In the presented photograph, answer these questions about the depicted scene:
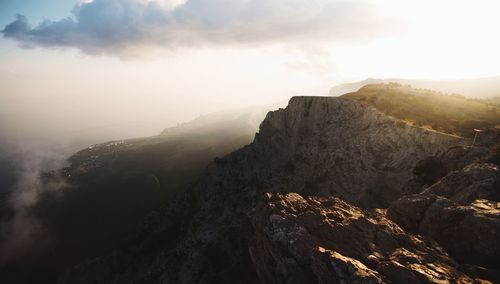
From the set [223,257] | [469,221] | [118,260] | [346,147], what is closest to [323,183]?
[346,147]

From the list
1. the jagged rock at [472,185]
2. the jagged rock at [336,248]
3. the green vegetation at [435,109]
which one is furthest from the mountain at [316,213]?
the green vegetation at [435,109]

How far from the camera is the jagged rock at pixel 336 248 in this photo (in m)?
21.4

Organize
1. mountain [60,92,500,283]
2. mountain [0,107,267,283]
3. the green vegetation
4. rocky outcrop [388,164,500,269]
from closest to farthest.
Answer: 1. rocky outcrop [388,164,500,269]
2. mountain [60,92,500,283]
3. the green vegetation
4. mountain [0,107,267,283]

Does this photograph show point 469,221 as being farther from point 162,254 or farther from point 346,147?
point 162,254

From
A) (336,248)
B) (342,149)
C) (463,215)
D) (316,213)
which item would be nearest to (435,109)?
(342,149)

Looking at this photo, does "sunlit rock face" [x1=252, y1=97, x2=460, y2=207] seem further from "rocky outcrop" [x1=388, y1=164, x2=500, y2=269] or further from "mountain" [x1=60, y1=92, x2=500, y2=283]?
"rocky outcrop" [x1=388, y1=164, x2=500, y2=269]

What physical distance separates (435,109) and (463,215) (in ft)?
153

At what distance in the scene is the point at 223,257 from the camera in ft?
221

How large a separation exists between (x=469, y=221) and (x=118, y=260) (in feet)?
317

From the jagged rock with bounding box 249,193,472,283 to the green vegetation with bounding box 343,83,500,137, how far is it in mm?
35306

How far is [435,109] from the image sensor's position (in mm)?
64688

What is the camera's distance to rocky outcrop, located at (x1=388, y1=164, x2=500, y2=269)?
22.9 meters

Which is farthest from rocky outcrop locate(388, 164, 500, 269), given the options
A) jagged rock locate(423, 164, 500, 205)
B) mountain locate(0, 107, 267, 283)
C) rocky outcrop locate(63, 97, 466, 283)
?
mountain locate(0, 107, 267, 283)

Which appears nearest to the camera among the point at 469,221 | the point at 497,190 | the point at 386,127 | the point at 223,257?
the point at 469,221
